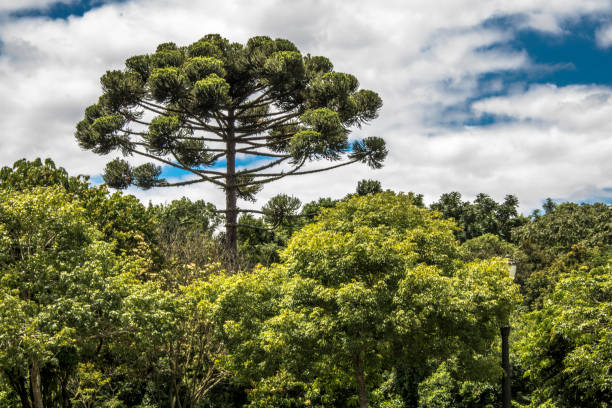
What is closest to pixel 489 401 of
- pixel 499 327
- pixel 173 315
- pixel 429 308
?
pixel 499 327

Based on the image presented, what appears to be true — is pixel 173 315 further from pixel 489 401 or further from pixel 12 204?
pixel 489 401

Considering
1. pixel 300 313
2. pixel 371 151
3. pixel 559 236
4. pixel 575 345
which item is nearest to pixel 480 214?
pixel 559 236

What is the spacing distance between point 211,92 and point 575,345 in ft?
54.2

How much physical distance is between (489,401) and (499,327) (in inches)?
254

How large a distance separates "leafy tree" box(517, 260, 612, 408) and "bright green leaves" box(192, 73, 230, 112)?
14872 millimetres

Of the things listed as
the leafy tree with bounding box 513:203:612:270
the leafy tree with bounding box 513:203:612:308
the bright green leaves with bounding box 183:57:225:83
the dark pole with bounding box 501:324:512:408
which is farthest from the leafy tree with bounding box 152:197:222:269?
the leafy tree with bounding box 513:203:612:270

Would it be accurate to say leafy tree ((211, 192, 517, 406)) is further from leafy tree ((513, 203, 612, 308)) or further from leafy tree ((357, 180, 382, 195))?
leafy tree ((513, 203, 612, 308))

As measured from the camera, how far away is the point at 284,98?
2681 cm

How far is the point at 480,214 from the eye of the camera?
51375mm

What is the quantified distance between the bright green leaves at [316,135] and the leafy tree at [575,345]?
10940 millimetres

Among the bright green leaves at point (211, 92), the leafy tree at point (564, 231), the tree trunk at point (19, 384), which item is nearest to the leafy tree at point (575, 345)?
the tree trunk at point (19, 384)

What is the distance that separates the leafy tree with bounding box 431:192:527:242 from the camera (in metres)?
50.6

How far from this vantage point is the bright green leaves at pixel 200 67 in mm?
23734

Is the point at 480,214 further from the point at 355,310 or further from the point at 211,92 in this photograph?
the point at 355,310
